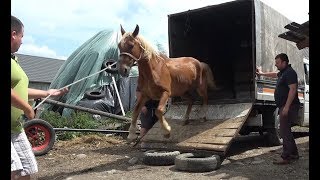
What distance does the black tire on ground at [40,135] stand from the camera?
27.8 ft

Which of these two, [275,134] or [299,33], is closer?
[299,33]

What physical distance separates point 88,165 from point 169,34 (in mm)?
3797

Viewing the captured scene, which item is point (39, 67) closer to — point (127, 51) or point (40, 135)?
point (40, 135)

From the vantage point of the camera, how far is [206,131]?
7531 millimetres

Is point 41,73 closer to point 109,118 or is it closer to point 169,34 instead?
point 109,118

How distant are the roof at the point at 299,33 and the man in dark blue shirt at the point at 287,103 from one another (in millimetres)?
542

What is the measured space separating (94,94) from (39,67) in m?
30.8

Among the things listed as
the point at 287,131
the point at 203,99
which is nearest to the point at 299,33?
the point at 287,131

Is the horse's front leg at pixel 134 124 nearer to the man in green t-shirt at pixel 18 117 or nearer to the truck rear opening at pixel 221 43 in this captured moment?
the truck rear opening at pixel 221 43

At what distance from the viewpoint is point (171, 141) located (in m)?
7.73

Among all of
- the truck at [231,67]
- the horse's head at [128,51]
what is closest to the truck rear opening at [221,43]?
the truck at [231,67]

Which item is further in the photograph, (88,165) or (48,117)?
(48,117)

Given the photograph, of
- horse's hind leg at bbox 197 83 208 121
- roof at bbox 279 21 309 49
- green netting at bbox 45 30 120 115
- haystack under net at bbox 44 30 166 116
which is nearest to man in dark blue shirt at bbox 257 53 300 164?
roof at bbox 279 21 309 49
